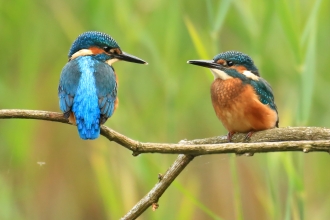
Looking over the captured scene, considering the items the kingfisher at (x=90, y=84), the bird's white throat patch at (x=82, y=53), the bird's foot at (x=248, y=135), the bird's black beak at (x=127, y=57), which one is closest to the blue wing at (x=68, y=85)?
the kingfisher at (x=90, y=84)

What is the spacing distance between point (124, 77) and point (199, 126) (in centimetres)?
75

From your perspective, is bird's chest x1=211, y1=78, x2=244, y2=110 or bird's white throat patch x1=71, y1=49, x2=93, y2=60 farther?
bird's chest x1=211, y1=78, x2=244, y2=110

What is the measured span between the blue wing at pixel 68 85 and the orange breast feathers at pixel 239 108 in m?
0.85

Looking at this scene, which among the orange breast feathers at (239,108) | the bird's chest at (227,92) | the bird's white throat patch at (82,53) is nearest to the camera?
the bird's white throat patch at (82,53)

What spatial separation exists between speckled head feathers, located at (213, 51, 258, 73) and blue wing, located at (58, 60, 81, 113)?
2.80 ft

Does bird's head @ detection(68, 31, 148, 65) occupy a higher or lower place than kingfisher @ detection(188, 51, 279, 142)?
higher

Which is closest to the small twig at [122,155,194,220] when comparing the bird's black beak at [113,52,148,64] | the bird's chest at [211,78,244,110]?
the bird's black beak at [113,52,148,64]

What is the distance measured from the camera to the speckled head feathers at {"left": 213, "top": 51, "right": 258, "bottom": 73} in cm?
316

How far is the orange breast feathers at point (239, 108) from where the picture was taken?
2.98 m

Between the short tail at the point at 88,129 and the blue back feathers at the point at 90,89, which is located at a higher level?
the blue back feathers at the point at 90,89

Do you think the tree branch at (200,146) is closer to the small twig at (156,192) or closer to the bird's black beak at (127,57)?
the small twig at (156,192)

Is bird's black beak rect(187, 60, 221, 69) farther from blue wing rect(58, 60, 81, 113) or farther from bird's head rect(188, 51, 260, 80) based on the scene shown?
blue wing rect(58, 60, 81, 113)

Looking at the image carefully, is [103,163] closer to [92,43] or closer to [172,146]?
[92,43]

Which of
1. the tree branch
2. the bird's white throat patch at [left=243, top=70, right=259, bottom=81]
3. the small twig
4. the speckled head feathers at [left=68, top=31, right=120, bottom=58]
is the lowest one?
the small twig
